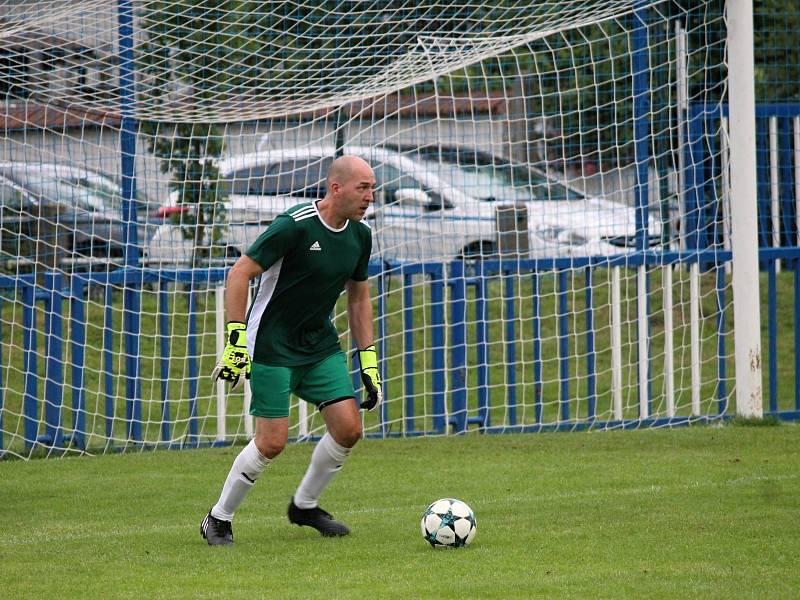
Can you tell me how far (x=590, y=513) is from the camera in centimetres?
734

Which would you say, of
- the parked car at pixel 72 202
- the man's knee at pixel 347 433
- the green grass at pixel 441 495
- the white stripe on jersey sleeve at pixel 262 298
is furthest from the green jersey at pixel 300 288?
the parked car at pixel 72 202

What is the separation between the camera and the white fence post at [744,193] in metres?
10.8

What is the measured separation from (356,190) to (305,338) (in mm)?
806

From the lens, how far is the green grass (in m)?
5.64

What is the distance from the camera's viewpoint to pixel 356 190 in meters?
6.62

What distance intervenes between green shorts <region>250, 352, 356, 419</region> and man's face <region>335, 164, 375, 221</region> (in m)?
0.80

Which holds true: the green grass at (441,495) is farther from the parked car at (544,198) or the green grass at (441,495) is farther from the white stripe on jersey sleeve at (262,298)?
the parked car at (544,198)

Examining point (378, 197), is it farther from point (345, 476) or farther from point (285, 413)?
point (285, 413)

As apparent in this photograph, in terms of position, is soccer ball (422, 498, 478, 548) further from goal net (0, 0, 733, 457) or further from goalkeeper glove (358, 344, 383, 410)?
goal net (0, 0, 733, 457)

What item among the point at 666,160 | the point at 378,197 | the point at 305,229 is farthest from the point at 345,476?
the point at 666,160

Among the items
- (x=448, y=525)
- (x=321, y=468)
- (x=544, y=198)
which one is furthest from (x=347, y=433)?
(x=544, y=198)

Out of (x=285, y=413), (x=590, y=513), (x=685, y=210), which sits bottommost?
(x=590, y=513)

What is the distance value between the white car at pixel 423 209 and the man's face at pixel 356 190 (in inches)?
173

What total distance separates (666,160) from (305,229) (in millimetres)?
5816
